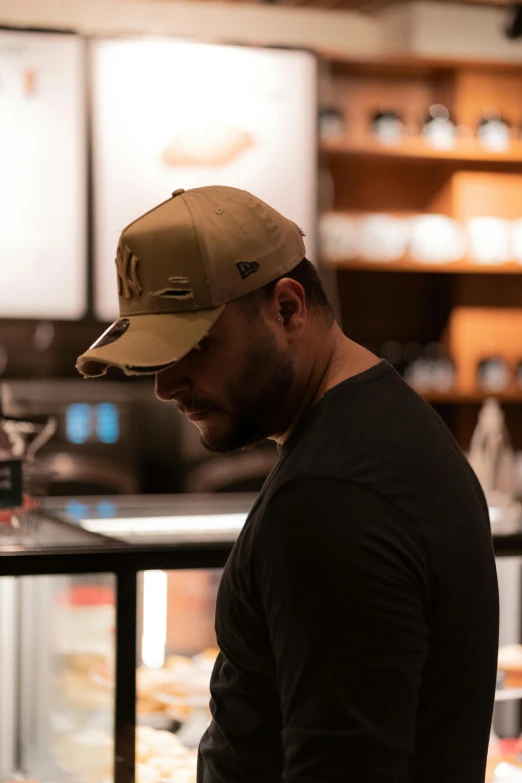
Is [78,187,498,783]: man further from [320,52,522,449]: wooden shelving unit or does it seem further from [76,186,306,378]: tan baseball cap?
[320,52,522,449]: wooden shelving unit

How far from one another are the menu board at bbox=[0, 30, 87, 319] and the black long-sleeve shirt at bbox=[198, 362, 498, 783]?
2867 millimetres

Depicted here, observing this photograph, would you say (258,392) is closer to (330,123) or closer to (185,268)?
(185,268)

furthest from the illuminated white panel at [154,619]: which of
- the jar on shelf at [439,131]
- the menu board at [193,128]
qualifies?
the jar on shelf at [439,131]

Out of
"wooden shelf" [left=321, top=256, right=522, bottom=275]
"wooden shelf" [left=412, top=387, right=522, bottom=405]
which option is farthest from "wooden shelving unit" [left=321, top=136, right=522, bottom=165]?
"wooden shelf" [left=412, top=387, right=522, bottom=405]

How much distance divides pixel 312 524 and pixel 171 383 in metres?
0.25

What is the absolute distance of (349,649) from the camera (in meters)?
0.78

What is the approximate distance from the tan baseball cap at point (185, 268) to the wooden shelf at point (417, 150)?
10.7 ft

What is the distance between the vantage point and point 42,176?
3607mm

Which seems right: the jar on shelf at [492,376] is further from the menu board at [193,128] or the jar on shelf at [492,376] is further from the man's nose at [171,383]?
the man's nose at [171,383]

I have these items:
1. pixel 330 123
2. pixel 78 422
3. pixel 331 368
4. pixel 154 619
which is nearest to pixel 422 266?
pixel 330 123

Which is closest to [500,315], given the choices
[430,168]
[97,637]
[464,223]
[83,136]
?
[464,223]

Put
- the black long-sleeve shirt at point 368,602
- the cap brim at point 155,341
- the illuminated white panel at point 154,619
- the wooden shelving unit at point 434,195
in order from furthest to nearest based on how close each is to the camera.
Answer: the wooden shelving unit at point 434,195, the illuminated white panel at point 154,619, the cap brim at point 155,341, the black long-sleeve shirt at point 368,602

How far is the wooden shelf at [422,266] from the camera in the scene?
4105 mm

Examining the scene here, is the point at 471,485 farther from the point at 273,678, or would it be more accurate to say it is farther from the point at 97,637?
the point at 97,637
